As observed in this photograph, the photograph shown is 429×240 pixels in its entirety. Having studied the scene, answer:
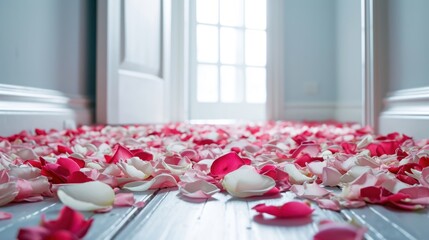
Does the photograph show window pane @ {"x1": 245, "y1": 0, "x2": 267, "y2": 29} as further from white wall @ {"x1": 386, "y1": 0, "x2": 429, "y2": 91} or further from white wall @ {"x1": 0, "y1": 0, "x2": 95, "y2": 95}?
white wall @ {"x1": 386, "y1": 0, "x2": 429, "y2": 91}

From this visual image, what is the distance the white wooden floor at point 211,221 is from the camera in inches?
17.1

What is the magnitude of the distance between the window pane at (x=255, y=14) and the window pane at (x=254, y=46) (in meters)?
0.08

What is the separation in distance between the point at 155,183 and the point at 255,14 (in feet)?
13.5

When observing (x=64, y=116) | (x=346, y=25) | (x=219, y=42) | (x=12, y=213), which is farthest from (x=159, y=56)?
(x=12, y=213)

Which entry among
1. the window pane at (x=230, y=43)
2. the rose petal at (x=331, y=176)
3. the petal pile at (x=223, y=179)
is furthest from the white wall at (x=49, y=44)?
the window pane at (x=230, y=43)

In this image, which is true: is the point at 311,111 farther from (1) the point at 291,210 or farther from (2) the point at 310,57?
(1) the point at 291,210

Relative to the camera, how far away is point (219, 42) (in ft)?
14.6

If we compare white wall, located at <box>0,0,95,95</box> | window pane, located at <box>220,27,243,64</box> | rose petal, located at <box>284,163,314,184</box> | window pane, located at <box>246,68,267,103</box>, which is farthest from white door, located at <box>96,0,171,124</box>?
window pane, located at <box>246,68,267,103</box>

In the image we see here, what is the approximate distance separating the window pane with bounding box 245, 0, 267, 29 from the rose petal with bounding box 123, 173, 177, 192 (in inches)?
158

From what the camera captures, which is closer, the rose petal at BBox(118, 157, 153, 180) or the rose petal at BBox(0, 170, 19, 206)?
the rose petal at BBox(0, 170, 19, 206)

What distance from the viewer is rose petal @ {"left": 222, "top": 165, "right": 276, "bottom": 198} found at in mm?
594

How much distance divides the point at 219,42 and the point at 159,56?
5.52 feet

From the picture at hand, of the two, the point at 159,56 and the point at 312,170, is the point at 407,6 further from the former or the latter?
the point at 159,56

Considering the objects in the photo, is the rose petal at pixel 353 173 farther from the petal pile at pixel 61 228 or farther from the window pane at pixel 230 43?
the window pane at pixel 230 43
